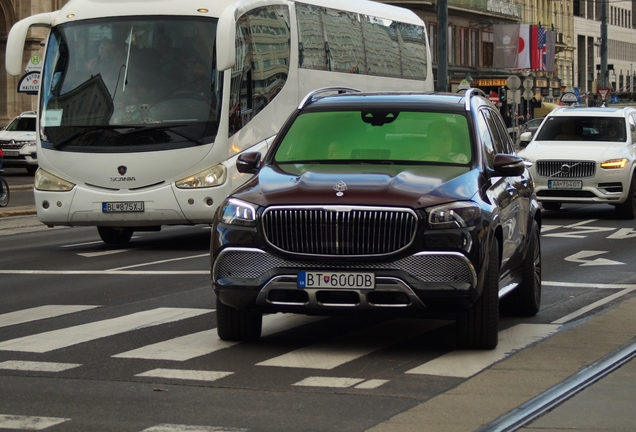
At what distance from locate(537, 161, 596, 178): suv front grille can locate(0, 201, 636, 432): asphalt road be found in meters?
9.01

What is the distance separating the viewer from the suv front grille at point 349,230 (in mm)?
8523

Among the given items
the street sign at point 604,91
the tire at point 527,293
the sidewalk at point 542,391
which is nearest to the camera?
the sidewalk at point 542,391

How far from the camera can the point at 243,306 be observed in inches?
348

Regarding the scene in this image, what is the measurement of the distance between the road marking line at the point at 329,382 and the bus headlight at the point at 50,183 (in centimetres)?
999

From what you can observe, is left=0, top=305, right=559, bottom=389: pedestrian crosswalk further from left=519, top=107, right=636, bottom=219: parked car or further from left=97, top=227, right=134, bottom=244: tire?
left=519, top=107, right=636, bottom=219: parked car

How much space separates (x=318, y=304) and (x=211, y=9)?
9.84 m

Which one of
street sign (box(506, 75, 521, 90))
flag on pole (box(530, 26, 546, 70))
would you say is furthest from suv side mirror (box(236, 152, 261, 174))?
flag on pole (box(530, 26, 546, 70))

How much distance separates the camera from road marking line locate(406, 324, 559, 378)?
8.25 m

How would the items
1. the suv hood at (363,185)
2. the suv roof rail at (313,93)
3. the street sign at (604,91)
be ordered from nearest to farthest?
the suv hood at (363,185) < the suv roof rail at (313,93) < the street sign at (604,91)

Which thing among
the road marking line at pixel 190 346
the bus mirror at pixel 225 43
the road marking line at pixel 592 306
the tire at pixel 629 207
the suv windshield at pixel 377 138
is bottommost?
the tire at pixel 629 207

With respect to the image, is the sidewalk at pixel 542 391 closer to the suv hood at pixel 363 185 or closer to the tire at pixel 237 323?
the suv hood at pixel 363 185

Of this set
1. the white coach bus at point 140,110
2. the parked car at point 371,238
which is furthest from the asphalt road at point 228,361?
the white coach bus at point 140,110

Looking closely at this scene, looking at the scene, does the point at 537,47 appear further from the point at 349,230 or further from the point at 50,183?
the point at 349,230

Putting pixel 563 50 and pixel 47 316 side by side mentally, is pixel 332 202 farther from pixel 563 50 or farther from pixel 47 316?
pixel 563 50
